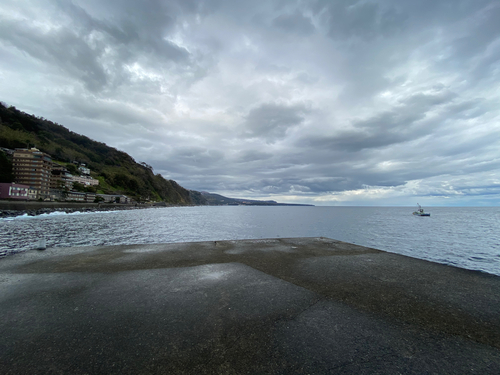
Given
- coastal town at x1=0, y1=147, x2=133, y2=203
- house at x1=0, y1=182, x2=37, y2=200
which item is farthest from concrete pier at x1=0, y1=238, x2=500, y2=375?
coastal town at x1=0, y1=147, x2=133, y2=203

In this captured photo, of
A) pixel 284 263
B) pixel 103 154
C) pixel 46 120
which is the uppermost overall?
pixel 46 120

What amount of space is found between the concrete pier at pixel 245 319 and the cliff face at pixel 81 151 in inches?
4420

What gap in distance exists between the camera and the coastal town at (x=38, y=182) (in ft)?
233

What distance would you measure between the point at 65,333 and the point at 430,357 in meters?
5.85

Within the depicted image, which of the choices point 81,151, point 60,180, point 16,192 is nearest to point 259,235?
point 16,192

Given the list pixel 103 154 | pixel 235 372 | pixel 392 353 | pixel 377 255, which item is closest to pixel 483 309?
pixel 392 353

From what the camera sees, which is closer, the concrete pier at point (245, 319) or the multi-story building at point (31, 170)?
the concrete pier at point (245, 319)

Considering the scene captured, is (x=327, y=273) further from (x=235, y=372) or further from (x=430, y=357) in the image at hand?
(x=235, y=372)

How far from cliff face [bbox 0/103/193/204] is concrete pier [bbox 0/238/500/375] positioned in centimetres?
11227

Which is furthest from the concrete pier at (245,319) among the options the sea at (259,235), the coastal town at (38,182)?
the coastal town at (38,182)

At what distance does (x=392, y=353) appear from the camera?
10.6 feet

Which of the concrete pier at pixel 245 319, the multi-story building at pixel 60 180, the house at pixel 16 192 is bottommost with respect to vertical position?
the concrete pier at pixel 245 319

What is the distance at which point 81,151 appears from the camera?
161750 mm

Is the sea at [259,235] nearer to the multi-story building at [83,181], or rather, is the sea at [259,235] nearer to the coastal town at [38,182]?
the coastal town at [38,182]
